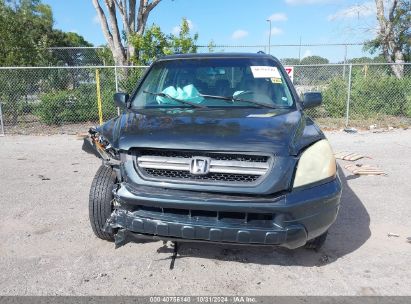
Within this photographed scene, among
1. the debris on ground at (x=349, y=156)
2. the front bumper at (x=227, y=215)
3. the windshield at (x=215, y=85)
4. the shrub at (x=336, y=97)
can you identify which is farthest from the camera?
the shrub at (x=336, y=97)

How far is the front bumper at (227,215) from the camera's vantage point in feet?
8.48

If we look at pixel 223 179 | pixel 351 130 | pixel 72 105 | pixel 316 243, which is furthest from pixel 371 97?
pixel 223 179

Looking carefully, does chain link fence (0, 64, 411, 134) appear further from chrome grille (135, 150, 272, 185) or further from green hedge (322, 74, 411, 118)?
chrome grille (135, 150, 272, 185)

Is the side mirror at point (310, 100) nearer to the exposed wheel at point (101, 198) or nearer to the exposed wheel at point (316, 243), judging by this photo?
the exposed wheel at point (316, 243)

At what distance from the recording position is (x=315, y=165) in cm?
276

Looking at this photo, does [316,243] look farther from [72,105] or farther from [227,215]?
[72,105]

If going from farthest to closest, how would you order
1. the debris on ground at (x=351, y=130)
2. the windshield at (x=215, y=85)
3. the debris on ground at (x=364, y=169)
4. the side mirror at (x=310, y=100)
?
1. the debris on ground at (x=351, y=130)
2. the debris on ground at (x=364, y=169)
3. the side mirror at (x=310, y=100)
4. the windshield at (x=215, y=85)

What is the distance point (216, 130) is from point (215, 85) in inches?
46.4

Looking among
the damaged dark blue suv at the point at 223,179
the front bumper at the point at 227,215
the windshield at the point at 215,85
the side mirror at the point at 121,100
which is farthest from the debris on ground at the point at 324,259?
the side mirror at the point at 121,100

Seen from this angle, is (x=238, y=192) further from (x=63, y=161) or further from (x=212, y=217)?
(x=63, y=161)

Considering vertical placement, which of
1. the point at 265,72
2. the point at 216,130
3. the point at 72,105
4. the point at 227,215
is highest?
the point at 265,72

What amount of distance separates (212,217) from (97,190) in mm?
1231

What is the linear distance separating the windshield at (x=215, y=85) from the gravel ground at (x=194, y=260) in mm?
1434

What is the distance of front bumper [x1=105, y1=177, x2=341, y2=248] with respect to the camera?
258 cm
